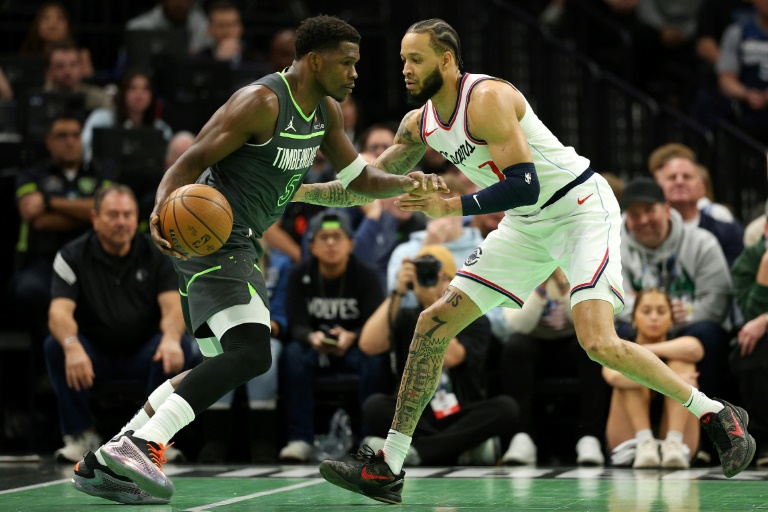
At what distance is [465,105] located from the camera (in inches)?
249

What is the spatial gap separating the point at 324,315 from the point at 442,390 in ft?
3.74

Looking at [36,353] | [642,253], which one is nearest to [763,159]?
[642,253]

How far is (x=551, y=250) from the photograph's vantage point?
6.60m

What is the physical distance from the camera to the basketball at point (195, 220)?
5.75m

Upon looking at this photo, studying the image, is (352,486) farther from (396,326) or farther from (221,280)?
(396,326)

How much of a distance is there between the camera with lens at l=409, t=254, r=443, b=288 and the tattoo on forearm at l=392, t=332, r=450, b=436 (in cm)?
201

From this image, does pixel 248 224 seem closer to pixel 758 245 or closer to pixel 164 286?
pixel 164 286

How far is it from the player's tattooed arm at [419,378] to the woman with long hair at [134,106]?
17.7ft

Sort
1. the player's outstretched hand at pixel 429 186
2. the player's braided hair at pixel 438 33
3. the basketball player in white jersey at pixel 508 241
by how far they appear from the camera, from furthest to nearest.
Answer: the player's braided hair at pixel 438 33 < the basketball player in white jersey at pixel 508 241 < the player's outstretched hand at pixel 429 186

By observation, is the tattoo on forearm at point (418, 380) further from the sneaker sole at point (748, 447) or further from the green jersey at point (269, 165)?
the sneaker sole at point (748, 447)

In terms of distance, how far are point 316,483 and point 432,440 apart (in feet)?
4.38

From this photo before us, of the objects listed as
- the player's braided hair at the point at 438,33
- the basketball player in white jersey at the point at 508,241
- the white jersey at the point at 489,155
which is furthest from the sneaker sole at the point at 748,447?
the player's braided hair at the point at 438,33

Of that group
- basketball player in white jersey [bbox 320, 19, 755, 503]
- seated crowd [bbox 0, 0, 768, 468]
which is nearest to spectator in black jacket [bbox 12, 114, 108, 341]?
seated crowd [bbox 0, 0, 768, 468]

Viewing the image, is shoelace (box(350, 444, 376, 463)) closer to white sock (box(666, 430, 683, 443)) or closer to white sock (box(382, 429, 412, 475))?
white sock (box(382, 429, 412, 475))
